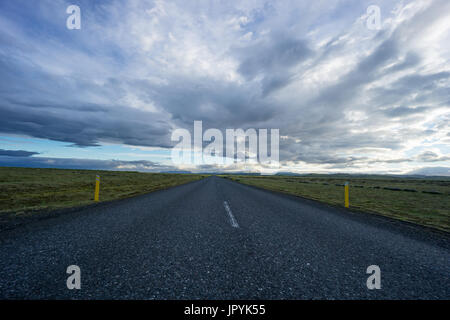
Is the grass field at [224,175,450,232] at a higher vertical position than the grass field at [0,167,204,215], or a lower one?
lower

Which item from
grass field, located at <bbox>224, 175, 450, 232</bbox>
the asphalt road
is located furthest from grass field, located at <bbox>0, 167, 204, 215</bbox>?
grass field, located at <bbox>224, 175, 450, 232</bbox>

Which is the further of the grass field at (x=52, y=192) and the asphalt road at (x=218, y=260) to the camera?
the grass field at (x=52, y=192)

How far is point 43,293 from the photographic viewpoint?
7.83 feet

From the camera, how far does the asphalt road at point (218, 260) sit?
2562 millimetres

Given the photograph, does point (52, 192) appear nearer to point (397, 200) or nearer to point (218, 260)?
point (218, 260)

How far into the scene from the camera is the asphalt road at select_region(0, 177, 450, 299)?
256 centimetres

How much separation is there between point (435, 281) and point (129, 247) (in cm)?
581

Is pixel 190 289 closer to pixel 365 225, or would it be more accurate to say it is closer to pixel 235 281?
pixel 235 281

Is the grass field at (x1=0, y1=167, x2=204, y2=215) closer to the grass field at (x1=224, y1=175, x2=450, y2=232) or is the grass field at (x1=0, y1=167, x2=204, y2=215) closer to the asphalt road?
the asphalt road

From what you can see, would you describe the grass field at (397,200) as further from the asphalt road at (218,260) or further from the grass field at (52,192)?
the grass field at (52,192)

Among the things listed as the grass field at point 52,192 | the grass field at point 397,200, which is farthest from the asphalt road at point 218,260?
the grass field at point 52,192
